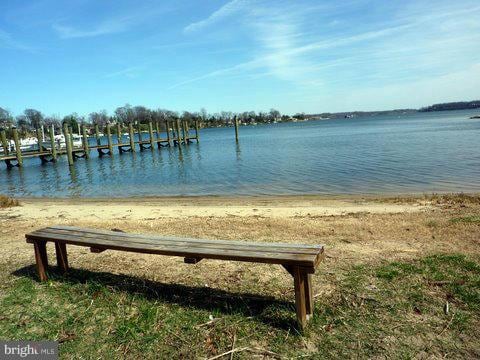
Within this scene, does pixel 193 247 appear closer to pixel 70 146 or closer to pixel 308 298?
pixel 308 298

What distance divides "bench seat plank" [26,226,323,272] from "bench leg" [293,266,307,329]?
0.09m

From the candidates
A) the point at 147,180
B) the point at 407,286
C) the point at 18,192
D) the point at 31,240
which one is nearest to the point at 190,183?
the point at 147,180

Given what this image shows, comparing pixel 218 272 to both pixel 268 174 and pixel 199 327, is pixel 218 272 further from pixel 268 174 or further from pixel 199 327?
pixel 268 174

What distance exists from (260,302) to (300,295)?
2.60 feet

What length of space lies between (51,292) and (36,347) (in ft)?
4.48

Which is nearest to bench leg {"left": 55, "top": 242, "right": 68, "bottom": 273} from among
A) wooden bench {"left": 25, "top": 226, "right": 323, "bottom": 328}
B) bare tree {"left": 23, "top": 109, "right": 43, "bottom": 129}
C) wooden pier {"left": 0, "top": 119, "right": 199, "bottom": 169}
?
wooden bench {"left": 25, "top": 226, "right": 323, "bottom": 328}

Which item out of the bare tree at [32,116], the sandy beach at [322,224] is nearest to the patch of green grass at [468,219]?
the sandy beach at [322,224]

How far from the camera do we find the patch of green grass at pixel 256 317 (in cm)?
348

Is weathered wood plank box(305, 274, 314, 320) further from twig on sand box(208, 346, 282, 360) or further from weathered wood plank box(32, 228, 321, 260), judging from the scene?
twig on sand box(208, 346, 282, 360)

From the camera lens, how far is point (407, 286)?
449 centimetres

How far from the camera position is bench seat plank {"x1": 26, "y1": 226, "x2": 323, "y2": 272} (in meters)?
3.78

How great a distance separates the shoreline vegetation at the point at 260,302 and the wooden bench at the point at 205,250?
304 millimetres

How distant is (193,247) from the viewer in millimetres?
4344

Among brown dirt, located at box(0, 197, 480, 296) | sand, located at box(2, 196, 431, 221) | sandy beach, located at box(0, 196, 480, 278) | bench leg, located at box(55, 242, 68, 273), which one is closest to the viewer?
brown dirt, located at box(0, 197, 480, 296)
